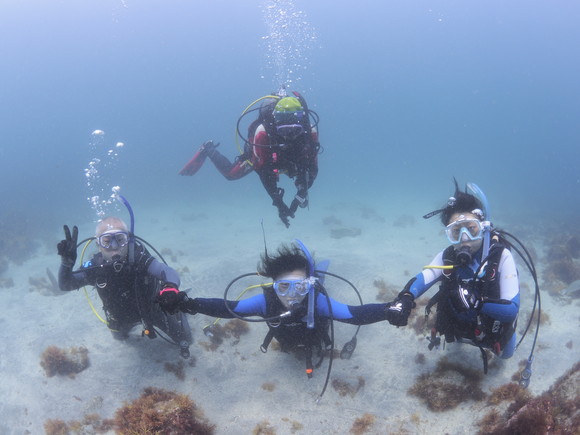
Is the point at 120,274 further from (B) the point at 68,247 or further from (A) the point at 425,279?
(A) the point at 425,279

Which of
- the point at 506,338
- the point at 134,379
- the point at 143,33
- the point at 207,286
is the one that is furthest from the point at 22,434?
the point at 143,33

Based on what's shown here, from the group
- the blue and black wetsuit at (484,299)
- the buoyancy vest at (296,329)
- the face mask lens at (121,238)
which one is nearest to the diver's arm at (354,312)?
the buoyancy vest at (296,329)

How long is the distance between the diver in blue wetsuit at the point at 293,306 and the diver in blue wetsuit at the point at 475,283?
2.72ft

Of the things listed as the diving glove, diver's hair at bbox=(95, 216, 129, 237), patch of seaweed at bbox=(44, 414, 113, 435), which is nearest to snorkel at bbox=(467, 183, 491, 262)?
the diving glove

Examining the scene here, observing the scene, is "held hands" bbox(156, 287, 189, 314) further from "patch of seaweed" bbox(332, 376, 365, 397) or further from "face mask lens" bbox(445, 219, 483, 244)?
"face mask lens" bbox(445, 219, 483, 244)

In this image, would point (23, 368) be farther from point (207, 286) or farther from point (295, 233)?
point (295, 233)

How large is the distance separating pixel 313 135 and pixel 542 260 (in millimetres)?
11395

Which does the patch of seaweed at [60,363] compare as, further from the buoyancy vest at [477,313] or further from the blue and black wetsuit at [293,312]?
the buoyancy vest at [477,313]

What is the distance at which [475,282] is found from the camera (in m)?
4.39

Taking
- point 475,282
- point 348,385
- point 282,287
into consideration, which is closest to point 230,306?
point 282,287

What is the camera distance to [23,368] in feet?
20.6

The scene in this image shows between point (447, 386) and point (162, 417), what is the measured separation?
390 cm

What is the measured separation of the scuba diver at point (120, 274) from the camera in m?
5.44

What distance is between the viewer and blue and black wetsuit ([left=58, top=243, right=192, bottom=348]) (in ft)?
18.1
